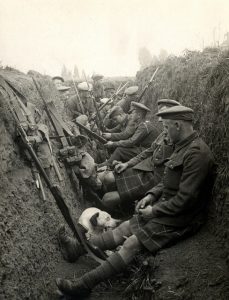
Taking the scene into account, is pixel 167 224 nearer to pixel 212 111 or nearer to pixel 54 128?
pixel 212 111

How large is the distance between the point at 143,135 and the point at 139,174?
4.29ft

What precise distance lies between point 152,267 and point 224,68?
2.88m

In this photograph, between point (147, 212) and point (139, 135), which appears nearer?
point (147, 212)

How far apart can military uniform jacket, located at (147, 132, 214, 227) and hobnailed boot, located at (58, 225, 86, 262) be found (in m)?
1.18

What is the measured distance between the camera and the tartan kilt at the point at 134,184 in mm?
5336

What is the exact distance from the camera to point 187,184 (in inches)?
137

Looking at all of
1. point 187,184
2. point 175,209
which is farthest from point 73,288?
point 187,184

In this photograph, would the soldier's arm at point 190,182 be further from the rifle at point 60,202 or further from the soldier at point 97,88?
the soldier at point 97,88

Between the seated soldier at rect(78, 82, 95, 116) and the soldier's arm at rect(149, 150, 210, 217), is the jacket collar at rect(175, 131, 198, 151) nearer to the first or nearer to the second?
the soldier's arm at rect(149, 150, 210, 217)

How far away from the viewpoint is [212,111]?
15.0ft

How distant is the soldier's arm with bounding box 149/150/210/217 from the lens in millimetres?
3479

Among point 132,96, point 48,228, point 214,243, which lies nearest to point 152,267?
point 214,243

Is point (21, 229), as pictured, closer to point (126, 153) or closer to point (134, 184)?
point (134, 184)

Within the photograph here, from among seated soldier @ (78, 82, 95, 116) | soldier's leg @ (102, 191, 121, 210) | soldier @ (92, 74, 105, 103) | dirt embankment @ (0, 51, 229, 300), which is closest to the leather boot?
dirt embankment @ (0, 51, 229, 300)
